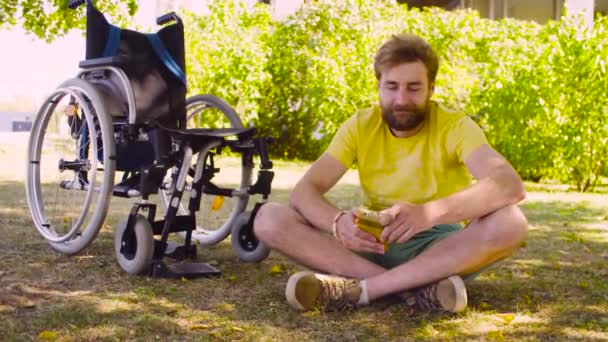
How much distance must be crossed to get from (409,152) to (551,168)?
18.2 ft

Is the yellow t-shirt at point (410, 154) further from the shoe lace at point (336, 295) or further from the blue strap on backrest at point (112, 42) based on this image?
the blue strap on backrest at point (112, 42)

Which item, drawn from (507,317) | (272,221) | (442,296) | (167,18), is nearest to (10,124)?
(167,18)

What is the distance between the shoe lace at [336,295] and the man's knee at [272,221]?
0.31 m

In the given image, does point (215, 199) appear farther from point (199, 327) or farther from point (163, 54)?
point (199, 327)

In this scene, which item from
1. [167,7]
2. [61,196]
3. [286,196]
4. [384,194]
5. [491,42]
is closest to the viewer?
[384,194]

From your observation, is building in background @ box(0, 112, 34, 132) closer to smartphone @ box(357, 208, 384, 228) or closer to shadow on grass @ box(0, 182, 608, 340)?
shadow on grass @ box(0, 182, 608, 340)

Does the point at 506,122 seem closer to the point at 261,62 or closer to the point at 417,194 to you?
the point at 261,62

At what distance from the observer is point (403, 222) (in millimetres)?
2457

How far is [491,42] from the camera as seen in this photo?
30.3 ft

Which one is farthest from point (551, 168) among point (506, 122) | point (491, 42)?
point (491, 42)

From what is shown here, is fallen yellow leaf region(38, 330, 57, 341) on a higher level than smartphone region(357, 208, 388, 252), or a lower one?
lower

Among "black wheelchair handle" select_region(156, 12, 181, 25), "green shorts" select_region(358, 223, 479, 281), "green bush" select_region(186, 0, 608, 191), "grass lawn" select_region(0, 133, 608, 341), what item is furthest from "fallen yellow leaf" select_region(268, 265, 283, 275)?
"green bush" select_region(186, 0, 608, 191)

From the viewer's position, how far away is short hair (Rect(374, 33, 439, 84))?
272 cm

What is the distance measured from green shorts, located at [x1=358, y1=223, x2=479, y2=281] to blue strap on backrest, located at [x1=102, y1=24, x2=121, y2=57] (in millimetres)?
1635
